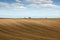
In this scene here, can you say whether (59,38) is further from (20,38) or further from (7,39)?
(7,39)

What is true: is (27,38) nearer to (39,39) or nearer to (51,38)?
(39,39)

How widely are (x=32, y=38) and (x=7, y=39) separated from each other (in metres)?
0.83

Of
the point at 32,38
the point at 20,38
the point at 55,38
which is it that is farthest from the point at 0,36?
the point at 55,38

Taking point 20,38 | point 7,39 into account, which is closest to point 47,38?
point 20,38

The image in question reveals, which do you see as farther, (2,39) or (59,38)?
(59,38)

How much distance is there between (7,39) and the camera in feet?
14.5

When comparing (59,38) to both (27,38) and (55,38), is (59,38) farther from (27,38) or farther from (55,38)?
(27,38)

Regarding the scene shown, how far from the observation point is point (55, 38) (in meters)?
4.75

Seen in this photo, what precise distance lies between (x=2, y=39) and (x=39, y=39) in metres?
1.20

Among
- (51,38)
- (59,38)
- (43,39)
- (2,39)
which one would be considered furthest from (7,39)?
(59,38)

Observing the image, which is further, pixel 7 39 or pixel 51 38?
pixel 51 38

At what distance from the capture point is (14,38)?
455cm

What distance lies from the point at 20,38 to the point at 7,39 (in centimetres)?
43

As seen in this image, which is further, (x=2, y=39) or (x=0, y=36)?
(x=0, y=36)
